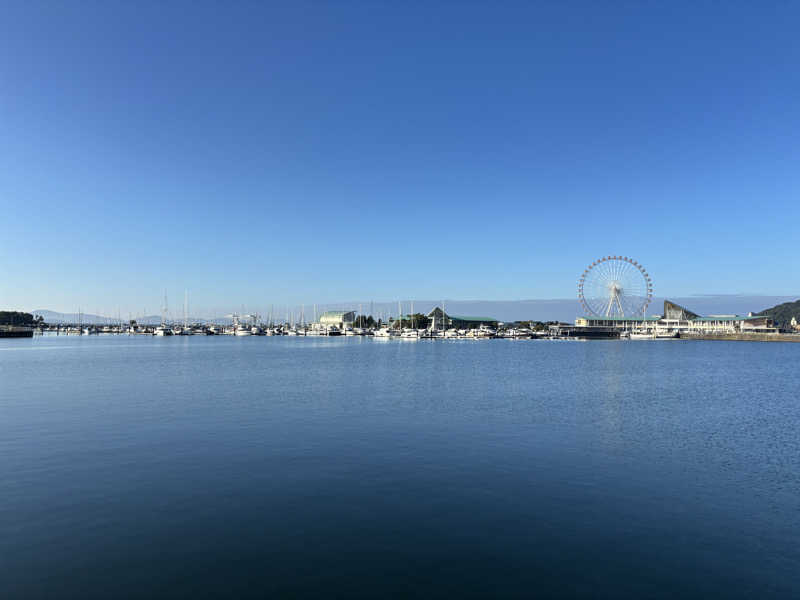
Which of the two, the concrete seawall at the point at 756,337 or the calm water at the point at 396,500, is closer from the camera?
the calm water at the point at 396,500

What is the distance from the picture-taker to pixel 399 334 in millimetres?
199000

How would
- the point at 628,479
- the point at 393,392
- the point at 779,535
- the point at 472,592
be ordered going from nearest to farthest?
1. the point at 472,592
2. the point at 779,535
3. the point at 628,479
4. the point at 393,392

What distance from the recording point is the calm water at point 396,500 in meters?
10.4

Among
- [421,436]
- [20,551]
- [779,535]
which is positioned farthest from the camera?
[421,436]

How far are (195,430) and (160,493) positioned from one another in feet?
31.6

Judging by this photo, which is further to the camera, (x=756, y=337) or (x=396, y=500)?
(x=756, y=337)

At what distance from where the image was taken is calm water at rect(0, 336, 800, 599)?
10.4m

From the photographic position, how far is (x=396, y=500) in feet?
48.6

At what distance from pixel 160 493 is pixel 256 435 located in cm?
816

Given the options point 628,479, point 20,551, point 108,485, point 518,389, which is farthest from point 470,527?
point 518,389

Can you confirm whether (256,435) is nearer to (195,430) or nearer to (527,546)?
(195,430)

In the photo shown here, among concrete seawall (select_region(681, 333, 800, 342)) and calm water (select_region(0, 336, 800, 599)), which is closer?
calm water (select_region(0, 336, 800, 599))

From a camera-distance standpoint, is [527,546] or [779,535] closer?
[527,546]

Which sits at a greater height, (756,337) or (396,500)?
(756,337)
